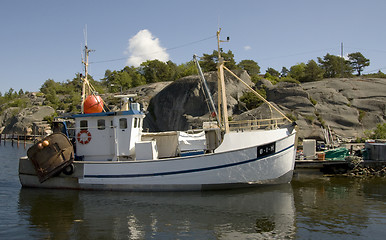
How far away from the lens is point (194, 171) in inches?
637

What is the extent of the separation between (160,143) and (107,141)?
2.95m

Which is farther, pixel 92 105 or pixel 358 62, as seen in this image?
pixel 358 62

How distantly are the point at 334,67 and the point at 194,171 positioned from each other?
57.1 m

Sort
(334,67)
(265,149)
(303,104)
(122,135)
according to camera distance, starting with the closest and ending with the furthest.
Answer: (265,149) → (122,135) → (303,104) → (334,67)

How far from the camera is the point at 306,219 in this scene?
12641mm

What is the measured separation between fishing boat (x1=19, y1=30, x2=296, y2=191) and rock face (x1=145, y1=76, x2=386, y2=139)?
15864mm

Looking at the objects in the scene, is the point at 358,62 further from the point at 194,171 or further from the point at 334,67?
the point at 194,171

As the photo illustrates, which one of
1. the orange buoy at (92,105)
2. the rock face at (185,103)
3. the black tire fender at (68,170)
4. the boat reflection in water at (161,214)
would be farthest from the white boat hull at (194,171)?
the rock face at (185,103)

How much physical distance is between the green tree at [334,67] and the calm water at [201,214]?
50.5 metres

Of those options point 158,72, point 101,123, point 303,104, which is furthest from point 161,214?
point 158,72

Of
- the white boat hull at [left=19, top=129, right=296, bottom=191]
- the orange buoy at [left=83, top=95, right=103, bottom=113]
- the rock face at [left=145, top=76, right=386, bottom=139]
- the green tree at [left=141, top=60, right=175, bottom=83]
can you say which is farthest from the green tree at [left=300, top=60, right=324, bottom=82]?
the orange buoy at [left=83, top=95, right=103, bottom=113]

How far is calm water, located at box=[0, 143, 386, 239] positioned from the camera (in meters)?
11.4

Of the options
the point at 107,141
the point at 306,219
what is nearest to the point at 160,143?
the point at 107,141

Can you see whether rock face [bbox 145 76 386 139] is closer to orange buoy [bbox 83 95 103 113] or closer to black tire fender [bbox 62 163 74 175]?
orange buoy [bbox 83 95 103 113]
